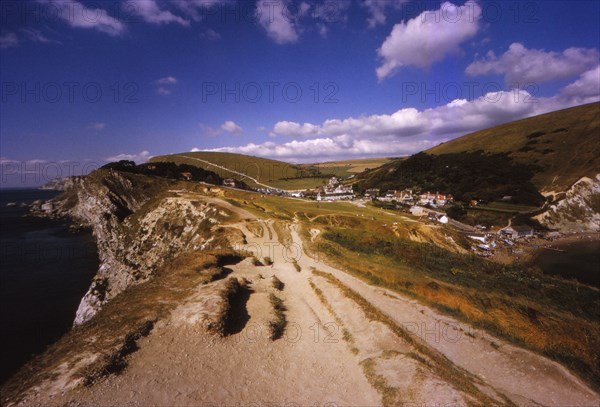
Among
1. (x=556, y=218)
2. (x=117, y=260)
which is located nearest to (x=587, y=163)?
(x=556, y=218)

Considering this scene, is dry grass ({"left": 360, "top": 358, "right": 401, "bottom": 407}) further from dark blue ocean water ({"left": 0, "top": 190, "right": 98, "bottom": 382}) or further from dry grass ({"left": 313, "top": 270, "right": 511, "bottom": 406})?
dark blue ocean water ({"left": 0, "top": 190, "right": 98, "bottom": 382})

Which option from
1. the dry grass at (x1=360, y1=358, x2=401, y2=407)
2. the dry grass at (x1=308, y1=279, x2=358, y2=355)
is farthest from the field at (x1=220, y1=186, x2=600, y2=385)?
the dry grass at (x1=360, y1=358, x2=401, y2=407)

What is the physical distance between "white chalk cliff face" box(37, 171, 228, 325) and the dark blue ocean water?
418cm

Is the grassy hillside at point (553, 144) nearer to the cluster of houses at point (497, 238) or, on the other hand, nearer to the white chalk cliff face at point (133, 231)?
the cluster of houses at point (497, 238)

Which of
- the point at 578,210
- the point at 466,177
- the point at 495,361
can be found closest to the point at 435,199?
the point at 466,177

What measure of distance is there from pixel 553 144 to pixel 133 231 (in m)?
185

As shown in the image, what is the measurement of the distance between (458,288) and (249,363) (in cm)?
2097

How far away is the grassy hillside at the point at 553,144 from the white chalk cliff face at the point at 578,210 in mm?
5029

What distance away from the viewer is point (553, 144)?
143 meters

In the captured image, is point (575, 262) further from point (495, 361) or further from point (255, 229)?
point (255, 229)

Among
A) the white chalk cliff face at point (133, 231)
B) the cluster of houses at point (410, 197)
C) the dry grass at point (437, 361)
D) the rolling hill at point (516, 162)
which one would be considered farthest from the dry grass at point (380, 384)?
the rolling hill at point (516, 162)

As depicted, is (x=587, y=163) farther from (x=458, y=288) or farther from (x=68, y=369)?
(x=68, y=369)

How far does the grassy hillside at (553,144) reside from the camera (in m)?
118

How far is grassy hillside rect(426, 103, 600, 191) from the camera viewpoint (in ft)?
388
